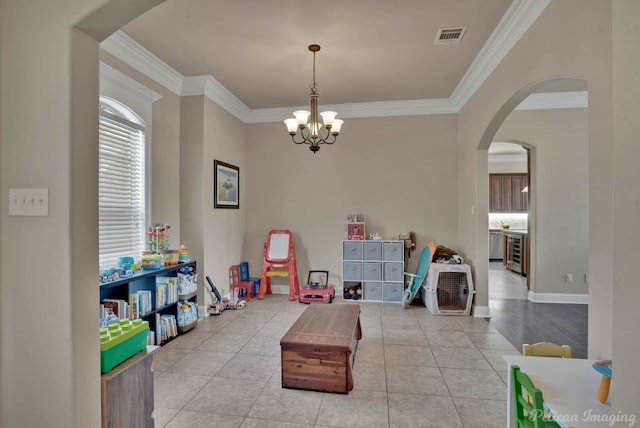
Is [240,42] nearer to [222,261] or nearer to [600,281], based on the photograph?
[222,261]

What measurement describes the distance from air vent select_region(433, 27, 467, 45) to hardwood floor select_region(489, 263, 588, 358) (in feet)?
10.1

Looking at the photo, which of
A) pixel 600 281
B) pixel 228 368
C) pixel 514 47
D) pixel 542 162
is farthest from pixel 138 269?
pixel 542 162

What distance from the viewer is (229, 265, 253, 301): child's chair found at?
4930 millimetres

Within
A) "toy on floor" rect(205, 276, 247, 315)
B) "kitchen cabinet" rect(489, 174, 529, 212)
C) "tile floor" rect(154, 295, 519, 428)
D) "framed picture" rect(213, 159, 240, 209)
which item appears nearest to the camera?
"tile floor" rect(154, 295, 519, 428)

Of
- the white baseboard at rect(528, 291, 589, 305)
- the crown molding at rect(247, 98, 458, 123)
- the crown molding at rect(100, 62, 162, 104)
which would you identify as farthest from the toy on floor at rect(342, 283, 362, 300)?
the crown molding at rect(100, 62, 162, 104)

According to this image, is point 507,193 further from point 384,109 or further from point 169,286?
point 169,286

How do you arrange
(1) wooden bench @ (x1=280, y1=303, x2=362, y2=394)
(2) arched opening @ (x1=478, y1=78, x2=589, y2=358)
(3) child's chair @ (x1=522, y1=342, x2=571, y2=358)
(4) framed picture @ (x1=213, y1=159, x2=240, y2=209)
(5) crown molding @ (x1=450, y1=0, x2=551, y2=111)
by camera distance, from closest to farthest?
(3) child's chair @ (x1=522, y1=342, x2=571, y2=358)
(1) wooden bench @ (x1=280, y1=303, x2=362, y2=394)
(5) crown molding @ (x1=450, y1=0, x2=551, y2=111)
(4) framed picture @ (x1=213, y1=159, x2=240, y2=209)
(2) arched opening @ (x1=478, y1=78, x2=589, y2=358)

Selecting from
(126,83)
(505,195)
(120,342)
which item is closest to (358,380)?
(120,342)

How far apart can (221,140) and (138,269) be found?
224 centimetres

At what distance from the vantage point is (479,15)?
9.17 feet

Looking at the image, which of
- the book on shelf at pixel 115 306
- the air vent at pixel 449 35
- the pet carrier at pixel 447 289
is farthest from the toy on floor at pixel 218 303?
the air vent at pixel 449 35

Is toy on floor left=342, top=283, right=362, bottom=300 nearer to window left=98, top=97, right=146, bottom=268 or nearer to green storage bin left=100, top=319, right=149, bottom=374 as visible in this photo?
window left=98, top=97, right=146, bottom=268

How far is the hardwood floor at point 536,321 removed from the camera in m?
3.37

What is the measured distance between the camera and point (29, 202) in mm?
1422
